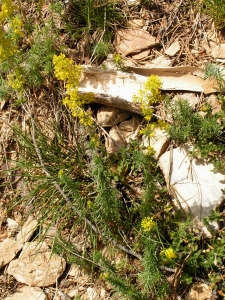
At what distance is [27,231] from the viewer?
12.8 ft

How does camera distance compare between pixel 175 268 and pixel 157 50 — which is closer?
pixel 175 268

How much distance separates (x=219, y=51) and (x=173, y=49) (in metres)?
0.44

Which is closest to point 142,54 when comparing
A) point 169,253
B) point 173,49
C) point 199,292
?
point 173,49

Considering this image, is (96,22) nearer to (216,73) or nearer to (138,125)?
(138,125)

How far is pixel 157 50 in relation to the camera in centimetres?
400

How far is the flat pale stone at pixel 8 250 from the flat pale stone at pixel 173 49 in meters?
2.32

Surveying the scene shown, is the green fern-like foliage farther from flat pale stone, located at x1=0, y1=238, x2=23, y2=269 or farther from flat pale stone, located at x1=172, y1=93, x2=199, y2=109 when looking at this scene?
flat pale stone, located at x1=0, y1=238, x2=23, y2=269

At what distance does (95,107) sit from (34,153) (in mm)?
746

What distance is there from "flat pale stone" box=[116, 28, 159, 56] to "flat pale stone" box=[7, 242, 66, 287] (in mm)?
→ 2044

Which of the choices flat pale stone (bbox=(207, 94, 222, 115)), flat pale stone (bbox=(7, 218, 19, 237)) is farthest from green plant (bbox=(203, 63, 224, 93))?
flat pale stone (bbox=(7, 218, 19, 237))

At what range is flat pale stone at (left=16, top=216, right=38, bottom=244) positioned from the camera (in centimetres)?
388

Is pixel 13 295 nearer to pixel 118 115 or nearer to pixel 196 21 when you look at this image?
pixel 118 115

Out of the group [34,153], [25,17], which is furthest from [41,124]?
[25,17]

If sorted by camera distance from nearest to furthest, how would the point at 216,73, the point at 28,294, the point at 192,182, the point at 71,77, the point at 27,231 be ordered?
1. the point at 71,77
2. the point at 216,73
3. the point at 192,182
4. the point at 28,294
5. the point at 27,231
